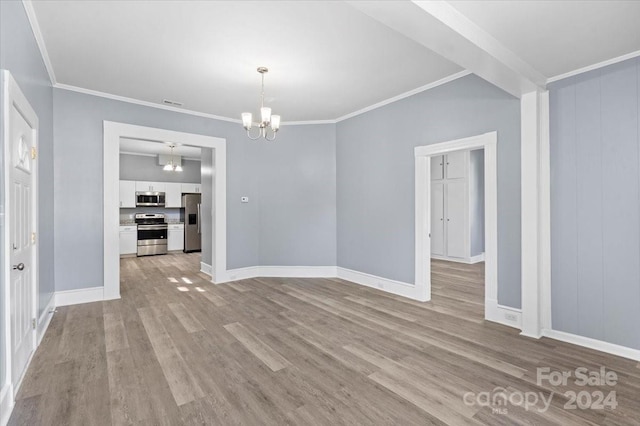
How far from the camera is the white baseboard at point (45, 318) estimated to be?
3.14m

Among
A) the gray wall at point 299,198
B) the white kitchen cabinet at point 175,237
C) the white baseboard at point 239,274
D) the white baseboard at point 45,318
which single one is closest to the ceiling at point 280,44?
the gray wall at point 299,198

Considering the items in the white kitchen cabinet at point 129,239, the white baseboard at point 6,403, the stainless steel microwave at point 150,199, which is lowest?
the white baseboard at point 6,403

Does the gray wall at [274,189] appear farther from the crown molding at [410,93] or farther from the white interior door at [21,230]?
the white interior door at [21,230]

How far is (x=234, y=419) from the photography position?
→ 1964mm

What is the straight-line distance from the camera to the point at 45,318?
3.47 metres

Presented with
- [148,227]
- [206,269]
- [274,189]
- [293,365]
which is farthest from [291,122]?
[148,227]

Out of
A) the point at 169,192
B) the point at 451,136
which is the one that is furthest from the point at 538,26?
the point at 169,192

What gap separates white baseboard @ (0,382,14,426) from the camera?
1886 mm

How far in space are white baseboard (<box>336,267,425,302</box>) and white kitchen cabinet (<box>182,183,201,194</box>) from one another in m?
5.87

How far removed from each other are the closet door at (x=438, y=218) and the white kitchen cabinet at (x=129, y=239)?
8062 millimetres

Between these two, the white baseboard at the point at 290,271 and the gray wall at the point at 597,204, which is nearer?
the gray wall at the point at 597,204

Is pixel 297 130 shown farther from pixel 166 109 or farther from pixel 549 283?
pixel 549 283

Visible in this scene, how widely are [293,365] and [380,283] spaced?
2698 millimetres

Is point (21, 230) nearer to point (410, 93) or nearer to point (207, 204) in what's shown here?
point (207, 204)
